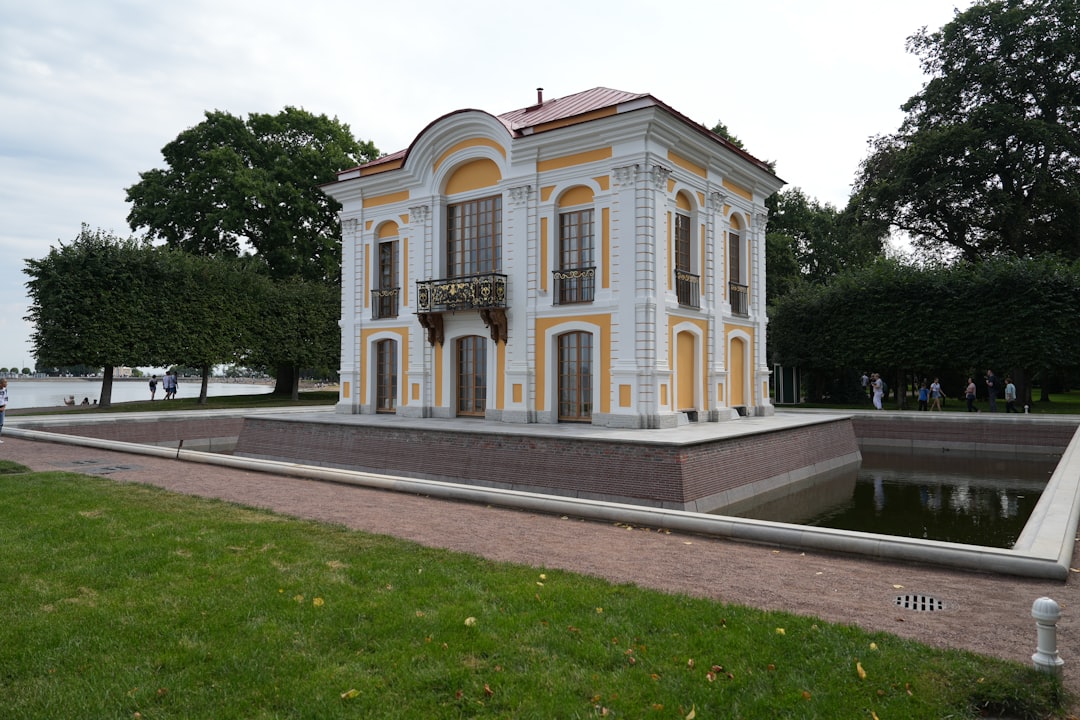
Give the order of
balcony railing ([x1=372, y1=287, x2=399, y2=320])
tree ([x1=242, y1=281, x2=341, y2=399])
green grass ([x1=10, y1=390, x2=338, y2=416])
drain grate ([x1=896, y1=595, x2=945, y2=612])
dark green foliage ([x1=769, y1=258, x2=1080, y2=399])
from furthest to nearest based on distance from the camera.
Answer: tree ([x1=242, y1=281, x2=341, y2=399]) → green grass ([x1=10, y1=390, x2=338, y2=416]) → dark green foliage ([x1=769, y1=258, x2=1080, y2=399]) → balcony railing ([x1=372, y1=287, x2=399, y2=320]) → drain grate ([x1=896, y1=595, x2=945, y2=612])

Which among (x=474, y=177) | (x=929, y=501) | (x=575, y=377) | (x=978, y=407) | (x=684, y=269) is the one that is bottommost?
(x=929, y=501)

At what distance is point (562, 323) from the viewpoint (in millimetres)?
18672

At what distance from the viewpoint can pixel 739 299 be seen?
22109 mm

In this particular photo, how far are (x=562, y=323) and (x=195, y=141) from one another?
89.3 feet

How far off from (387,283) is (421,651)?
19507 millimetres

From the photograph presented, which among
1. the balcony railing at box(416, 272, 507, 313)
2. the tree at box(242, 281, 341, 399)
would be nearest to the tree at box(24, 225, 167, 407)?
the tree at box(242, 281, 341, 399)

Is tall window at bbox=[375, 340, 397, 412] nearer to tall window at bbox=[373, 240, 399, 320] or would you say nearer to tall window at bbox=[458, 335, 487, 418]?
tall window at bbox=[373, 240, 399, 320]

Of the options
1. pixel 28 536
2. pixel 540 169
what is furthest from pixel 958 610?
pixel 540 169

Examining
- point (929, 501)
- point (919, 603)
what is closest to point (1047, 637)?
point (919, 603)

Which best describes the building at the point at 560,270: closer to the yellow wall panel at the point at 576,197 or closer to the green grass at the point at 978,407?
the yellow wall panel at the point at 576,197

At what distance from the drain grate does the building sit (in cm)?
1086

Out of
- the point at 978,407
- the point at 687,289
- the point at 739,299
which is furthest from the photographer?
Result: the point at 978,407

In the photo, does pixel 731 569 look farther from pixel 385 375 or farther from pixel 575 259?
pixel 385 375

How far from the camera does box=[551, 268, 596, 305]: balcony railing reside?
18547 millimetres
